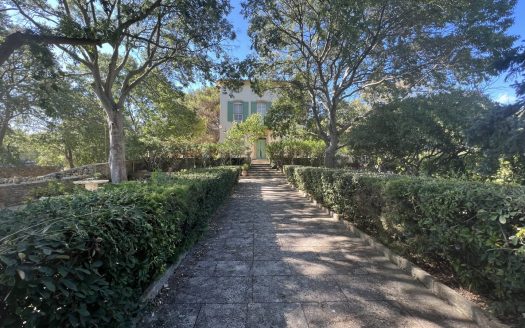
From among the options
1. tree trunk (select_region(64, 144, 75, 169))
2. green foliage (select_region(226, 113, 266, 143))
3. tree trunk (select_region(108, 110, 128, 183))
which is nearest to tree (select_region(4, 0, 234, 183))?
tree trunk (select_region(108, 110, 128, 183))

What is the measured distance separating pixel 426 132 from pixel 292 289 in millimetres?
7173

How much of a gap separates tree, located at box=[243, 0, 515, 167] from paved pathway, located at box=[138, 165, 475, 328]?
5992 mm

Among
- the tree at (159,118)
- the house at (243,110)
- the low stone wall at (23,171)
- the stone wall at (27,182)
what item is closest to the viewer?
the stone wall at (27,182)

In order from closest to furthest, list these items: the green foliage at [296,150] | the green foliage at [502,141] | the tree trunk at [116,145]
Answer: the green foliage at [502,141] → the tree trunk at [116,145] → the green foliage at [296,150]

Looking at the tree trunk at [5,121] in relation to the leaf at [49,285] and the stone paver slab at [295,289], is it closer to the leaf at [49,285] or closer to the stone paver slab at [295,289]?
the stone paver slab at [295,289]

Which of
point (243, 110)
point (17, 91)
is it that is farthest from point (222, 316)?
point (243, 110)

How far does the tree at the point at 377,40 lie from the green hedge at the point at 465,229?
5.33 meters

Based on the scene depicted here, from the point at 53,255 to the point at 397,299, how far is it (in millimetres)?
3232

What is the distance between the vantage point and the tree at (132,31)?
6461 millimetres

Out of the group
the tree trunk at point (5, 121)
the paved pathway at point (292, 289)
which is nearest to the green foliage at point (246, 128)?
the tree trunk at point (5, 121)

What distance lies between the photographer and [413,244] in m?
3.83

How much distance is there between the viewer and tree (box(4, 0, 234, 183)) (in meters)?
6.46

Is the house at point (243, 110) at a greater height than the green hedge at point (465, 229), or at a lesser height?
greater

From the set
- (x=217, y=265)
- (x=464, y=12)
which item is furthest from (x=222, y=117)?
(x=217, y=265)
